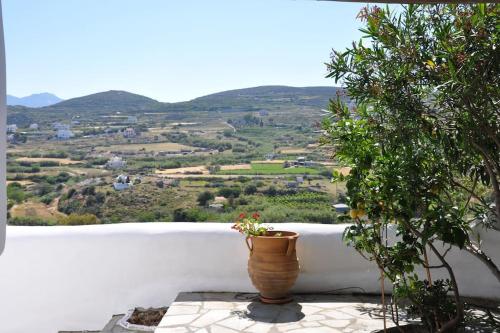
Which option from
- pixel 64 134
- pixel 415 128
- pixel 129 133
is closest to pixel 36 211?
pixel 64 134

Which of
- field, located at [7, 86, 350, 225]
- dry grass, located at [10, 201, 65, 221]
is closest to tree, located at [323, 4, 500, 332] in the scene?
field, located at [7, 86, 350, 225]

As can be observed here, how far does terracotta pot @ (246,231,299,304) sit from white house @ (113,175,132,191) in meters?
5.70

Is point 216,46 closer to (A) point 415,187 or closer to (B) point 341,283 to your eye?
(B) point 341,283

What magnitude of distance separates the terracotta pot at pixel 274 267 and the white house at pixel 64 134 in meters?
7.97

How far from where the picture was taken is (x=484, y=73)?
3115 millimetres

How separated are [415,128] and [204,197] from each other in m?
7.05

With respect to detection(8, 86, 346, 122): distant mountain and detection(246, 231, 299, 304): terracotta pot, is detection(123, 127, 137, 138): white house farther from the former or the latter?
detection(246, 231, 299, 304): terracotta pot

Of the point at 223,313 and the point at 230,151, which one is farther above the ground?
the point at 230,151

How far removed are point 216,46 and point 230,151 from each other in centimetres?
668

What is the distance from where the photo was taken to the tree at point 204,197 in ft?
32.2

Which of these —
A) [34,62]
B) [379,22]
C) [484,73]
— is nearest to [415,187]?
[484,73]

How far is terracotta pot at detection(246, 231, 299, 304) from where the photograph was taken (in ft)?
16.1

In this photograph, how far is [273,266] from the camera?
4898 millimetres

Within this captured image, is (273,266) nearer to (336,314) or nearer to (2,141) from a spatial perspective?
(336,314)
